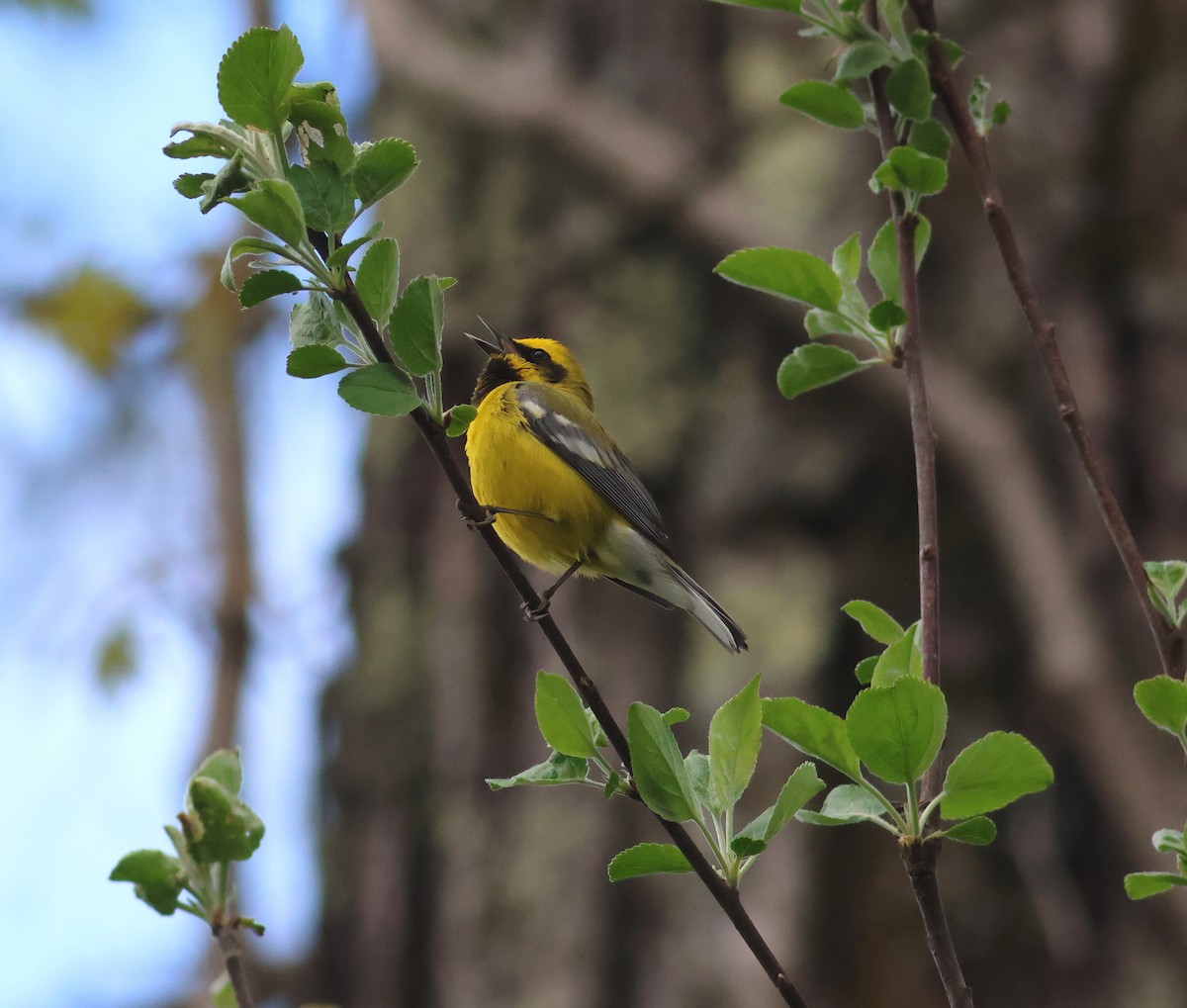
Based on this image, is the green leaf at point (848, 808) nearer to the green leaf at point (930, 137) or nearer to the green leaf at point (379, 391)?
the green leaf at point (379, 391)

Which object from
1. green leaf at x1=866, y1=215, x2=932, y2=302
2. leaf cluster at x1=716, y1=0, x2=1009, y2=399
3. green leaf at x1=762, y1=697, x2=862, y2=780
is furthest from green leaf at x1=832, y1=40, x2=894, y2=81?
green leaf at x1=762, y1=697, x2=862, y2=780

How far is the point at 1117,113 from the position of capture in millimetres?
4824

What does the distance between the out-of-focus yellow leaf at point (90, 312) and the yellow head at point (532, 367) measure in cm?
380

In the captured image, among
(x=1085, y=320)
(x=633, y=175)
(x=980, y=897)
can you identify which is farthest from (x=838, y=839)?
(x=633, y=175)

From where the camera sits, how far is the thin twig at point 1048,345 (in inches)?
50.8

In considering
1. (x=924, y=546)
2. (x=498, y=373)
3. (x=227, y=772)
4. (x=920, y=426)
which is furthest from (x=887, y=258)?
(x=498, y=373)

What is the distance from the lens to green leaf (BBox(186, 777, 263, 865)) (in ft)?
4.30

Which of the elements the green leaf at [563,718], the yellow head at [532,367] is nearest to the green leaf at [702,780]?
the green leaf at [563,718]

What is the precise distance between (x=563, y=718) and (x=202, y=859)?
409 mm

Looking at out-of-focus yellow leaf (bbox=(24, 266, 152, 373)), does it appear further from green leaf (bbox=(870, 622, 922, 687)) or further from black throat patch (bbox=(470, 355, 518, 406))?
green leaf (bbox=(870, 622, 922, 687))

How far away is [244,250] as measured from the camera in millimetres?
1260

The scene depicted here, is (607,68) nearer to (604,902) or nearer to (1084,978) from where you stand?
(604,902)

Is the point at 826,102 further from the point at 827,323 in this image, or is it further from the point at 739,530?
the point at 739,530

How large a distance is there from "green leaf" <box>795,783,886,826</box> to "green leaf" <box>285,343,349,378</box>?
62cm
